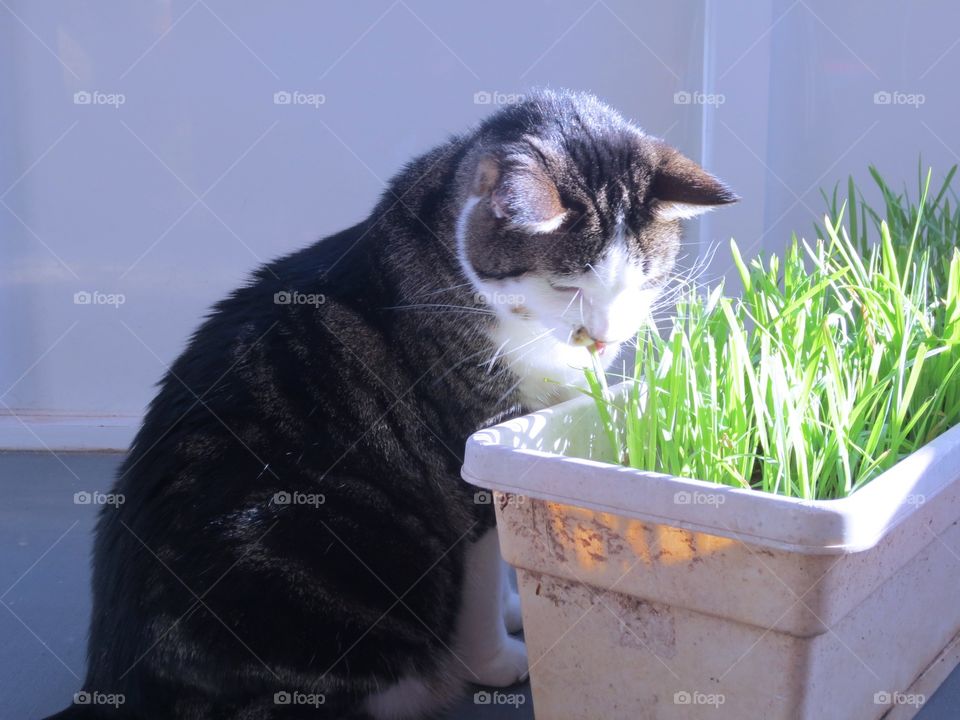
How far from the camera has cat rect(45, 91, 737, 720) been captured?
1290mm

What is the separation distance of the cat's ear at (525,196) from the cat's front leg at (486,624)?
0.47 metres

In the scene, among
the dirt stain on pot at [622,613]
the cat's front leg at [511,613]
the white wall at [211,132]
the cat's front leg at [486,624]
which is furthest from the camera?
the white wall at [211,132]

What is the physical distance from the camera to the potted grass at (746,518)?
3.47ft

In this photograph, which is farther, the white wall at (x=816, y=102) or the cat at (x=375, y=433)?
the white wall at (x=816, y=102)

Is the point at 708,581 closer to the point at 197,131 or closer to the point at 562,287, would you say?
the point at 562,287

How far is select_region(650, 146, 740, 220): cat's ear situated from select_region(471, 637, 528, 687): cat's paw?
0.69 metres

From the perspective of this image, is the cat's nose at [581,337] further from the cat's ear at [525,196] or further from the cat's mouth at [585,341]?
the cat's ear at [525,196]

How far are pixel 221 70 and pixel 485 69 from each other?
2.20 feet

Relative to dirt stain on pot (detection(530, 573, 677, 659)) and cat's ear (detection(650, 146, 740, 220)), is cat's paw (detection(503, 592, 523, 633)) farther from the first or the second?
cat's ear (detection(650, 146, 740, 220))

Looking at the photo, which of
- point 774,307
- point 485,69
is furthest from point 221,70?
point 774,307

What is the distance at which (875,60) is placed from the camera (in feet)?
7.48

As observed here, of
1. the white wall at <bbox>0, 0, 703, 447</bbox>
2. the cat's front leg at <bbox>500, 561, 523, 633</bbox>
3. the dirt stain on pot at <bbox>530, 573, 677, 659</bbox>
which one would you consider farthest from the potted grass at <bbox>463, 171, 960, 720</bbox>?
the white wall at <bbox>0, 0, 703, 447</bbox>

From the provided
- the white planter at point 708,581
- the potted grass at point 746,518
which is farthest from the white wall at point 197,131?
the white planter at point 708,581

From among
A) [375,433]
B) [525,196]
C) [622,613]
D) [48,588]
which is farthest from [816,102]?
[48,588]
